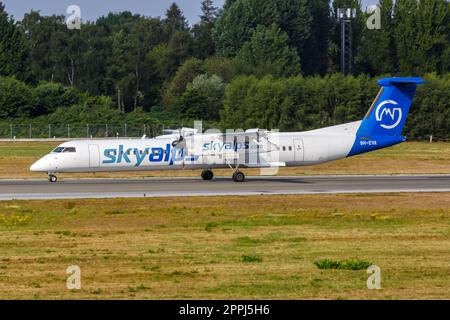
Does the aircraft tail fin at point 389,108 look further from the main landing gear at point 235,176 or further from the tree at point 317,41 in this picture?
the tree at point 317,41

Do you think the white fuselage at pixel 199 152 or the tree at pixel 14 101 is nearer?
the white fuselage at pixel 199 152

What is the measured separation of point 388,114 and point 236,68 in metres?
57.1

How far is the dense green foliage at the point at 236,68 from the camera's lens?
3287 inches

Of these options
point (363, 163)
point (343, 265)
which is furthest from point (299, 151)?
point (343, 265)

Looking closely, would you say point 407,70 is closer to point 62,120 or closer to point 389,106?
point 62,120

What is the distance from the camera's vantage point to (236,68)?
10475 centimetres

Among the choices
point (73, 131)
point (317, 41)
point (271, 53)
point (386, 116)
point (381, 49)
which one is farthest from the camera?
point (317, 41)

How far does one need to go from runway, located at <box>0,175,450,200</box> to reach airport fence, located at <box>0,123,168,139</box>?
128 feet

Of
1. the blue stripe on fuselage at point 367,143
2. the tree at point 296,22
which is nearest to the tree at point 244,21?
the tree at point 296,22

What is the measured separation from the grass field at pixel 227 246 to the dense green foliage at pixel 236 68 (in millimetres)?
43801

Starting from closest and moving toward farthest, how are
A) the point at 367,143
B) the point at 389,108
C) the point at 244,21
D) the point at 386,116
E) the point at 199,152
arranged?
the point at 199,152
the point at 367,143
the point at 386,116
the point at 389,108
the point at 244,21

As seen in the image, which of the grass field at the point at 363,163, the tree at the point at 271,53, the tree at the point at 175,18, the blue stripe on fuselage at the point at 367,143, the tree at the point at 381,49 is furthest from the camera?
the tree at the point at 175,18

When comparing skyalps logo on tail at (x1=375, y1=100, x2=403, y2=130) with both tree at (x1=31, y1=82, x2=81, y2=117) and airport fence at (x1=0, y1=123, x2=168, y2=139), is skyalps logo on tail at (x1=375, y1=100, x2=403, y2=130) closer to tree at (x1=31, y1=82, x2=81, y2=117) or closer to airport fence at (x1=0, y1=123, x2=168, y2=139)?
airport fence at (x1=0, y1=123, x2=168, y2=139)

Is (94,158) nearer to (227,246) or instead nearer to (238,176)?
(238,176)
